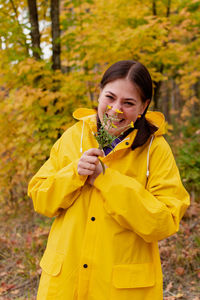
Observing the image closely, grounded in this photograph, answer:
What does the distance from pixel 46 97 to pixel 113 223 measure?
2.71 m

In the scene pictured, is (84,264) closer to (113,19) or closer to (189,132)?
(113,19)

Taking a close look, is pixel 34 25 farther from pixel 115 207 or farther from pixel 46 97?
pixel 115 207

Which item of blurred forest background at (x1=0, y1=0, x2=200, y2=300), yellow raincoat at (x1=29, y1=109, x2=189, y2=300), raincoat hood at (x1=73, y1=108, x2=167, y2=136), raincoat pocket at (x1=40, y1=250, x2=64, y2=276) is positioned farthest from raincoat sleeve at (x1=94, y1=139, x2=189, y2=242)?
blurred forest background at (x1=0, y1=0, x2=200, y2=300)

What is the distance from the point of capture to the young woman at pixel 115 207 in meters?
1.30

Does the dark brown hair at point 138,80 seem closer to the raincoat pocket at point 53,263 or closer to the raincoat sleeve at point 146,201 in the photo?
the raincoat sleeve at point 146,201

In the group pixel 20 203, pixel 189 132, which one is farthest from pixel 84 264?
pixel 189 132

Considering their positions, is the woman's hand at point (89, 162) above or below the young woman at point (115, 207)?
above

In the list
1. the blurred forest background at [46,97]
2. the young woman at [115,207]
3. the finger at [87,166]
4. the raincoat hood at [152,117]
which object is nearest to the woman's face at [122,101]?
the young woman at [115,207]

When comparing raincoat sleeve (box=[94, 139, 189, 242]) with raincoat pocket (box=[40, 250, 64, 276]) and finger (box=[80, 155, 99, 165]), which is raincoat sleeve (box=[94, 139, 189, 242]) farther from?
raincoat pocket (box=[40, 250, 64, 276])

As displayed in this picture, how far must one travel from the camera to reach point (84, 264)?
1365 millimetres

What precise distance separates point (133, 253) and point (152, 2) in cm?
529

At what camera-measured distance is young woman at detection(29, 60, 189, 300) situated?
1299 millimetres

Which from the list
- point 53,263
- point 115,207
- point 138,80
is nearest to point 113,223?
point 115,207

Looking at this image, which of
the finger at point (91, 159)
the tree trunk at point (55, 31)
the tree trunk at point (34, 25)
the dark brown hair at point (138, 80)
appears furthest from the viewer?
the tree trunk at point (55, 31)
